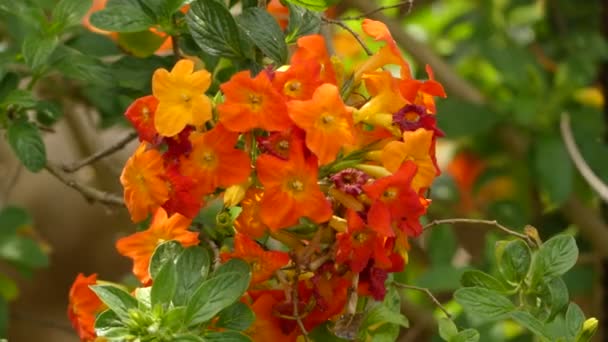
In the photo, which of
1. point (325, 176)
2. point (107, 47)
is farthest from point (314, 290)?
point (107, 47)

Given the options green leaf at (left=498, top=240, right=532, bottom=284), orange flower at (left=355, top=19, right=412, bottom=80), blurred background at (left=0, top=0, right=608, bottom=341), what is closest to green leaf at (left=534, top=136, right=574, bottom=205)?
blurred background at (left=0, top=0, right=608, bottom=341)

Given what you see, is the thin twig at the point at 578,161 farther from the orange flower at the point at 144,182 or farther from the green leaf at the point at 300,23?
the orange flower at the point at 144,182

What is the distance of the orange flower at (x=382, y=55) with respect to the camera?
100 cm

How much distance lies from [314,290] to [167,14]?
0.32 meters

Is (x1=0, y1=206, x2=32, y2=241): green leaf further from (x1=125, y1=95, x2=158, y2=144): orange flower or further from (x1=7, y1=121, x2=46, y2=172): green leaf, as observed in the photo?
(x1=125, y1=95, x2=158, y2=144): orange flower

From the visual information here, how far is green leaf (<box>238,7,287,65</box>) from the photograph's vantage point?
103 centimetres

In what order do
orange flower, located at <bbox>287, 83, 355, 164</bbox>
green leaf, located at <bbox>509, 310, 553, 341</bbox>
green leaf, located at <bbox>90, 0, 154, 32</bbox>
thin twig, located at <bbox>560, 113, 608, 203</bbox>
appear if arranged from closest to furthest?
orange flower, located at <bbox>287, 83, 355, 164</bbox>
green leaf, located at <bbox>509, 310, 553, 341</bbox>
green leaf, located at <bbox>90, 0, 154, 32</bbox>
thin twig, located at <bbox>560, 113, 608, 203</bbox>

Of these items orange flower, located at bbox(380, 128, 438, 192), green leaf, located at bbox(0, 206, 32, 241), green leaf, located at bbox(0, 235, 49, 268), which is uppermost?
orange flower, located at bbox(380, 128, 438, 192)

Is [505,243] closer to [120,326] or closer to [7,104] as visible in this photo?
[120,326]

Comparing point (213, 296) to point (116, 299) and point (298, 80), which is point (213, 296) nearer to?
point (116, 299)

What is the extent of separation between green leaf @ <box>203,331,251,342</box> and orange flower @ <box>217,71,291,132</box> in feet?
0.53

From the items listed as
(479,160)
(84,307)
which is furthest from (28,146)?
(479,160)

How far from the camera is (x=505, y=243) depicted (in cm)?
107

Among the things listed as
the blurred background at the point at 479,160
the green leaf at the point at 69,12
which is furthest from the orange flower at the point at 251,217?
the blurred background at the point at 479,160
